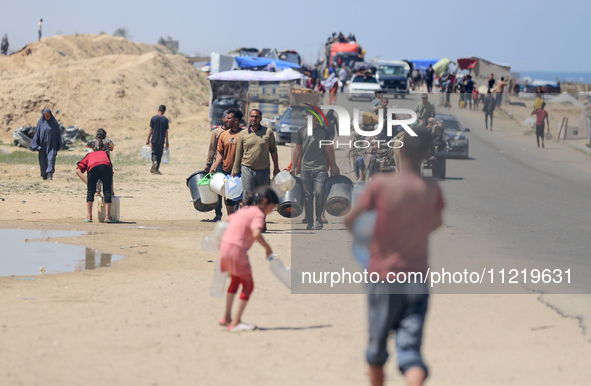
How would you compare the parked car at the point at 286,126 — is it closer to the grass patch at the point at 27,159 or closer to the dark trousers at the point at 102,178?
the grass patch at the point at 27,159

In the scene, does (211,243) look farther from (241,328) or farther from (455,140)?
(455,140)

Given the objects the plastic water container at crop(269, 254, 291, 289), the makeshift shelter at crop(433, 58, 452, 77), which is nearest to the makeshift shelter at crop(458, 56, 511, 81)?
the makeshift shelter at crop(433, 58, 452, 77)

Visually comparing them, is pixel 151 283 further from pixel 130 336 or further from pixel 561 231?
pixel 561 231

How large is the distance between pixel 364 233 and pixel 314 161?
7.51 metres

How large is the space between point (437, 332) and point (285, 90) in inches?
1083

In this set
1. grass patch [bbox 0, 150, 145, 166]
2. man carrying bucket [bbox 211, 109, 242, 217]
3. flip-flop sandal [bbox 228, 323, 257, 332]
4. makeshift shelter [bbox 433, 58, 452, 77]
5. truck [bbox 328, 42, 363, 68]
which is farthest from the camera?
truck [bbox 328, 42, 363, 68]

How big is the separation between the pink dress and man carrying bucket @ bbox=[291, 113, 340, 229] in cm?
570

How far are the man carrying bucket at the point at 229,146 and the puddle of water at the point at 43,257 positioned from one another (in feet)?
7.61

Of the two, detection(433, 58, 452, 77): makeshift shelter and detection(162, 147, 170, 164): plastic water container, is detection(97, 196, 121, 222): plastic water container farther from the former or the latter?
detection(433, 58, 452, 77): makeshift shelter

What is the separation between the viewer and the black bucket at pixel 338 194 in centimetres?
1201

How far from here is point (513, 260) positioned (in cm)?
1037

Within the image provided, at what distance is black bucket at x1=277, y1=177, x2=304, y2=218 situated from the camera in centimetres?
1216

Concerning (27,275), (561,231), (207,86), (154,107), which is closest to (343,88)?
(207,86)

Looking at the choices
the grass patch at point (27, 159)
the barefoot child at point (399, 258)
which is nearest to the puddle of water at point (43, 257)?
the barefoot child at point (399, 258)
